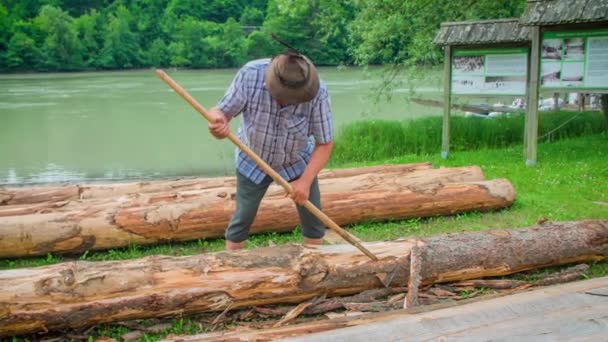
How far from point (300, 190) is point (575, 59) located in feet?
18.4

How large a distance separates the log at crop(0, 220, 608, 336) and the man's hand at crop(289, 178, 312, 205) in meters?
0.34

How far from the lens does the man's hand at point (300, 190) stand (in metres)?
3.66

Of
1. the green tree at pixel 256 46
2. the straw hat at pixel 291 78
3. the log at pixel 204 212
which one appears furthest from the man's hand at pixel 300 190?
the green tree at pixel 256 46

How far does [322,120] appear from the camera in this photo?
12.2 ft

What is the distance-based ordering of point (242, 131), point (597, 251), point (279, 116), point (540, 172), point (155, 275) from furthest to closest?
point (540, 172), point (597, 251), point (242, 131), point (279, 116), point (155, 275)

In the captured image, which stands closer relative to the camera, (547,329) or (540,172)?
(547,329)

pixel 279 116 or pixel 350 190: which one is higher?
pixel 279 116

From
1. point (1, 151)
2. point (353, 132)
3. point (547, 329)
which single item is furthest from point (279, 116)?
point (1, 151)

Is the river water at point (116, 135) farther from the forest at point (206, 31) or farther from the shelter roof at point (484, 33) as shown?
the shelter roof at point (484, 33)

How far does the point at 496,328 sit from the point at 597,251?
1.82 meters

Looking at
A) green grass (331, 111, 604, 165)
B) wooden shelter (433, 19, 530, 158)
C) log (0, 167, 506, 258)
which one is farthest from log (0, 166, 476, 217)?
green grass (331, 111, 604, 165)

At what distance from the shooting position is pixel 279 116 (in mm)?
3727

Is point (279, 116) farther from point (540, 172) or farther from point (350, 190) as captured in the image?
point (540, 172)

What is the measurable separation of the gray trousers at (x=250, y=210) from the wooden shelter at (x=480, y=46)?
5.49 meters
